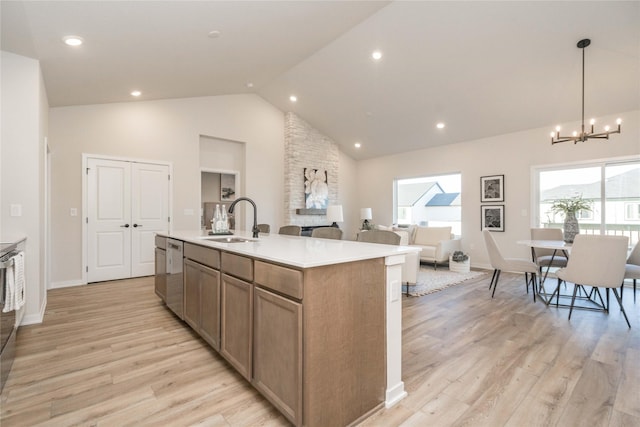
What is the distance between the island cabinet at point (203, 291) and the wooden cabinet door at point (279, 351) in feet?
1.97

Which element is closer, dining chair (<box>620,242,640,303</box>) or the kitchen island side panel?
the kitchen island side panel

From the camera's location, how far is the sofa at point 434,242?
6152mm

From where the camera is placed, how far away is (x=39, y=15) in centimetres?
243

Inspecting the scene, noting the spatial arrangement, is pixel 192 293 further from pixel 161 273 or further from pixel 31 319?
pixel 31 319

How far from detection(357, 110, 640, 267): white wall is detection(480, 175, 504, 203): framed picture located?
0.26ft

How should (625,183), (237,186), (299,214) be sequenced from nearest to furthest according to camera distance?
(625,183)
(237,186)
(299,214)

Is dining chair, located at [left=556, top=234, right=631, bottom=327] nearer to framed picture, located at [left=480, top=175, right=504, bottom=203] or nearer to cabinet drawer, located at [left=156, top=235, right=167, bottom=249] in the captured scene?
framed picture, located at [left=480, top=175, right=504, bottom=203]

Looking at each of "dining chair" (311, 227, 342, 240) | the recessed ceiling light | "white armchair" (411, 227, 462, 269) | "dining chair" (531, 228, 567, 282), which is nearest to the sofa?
"white armchair" (411, 227, 462, 269)

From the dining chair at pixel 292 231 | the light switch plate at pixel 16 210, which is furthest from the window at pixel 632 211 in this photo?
the light switch plate at pixel 16 210

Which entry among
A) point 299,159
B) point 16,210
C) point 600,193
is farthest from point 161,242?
point 600,193

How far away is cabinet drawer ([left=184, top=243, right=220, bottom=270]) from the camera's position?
2.26 meters

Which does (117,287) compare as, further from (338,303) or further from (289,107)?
(289,107)

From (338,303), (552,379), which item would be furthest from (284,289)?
(552,379)

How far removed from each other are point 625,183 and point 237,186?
7.02 metres
